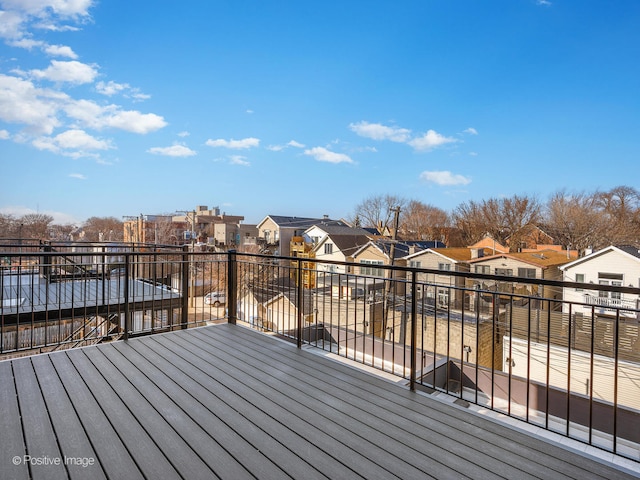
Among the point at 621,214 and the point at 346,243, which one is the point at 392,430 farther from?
the point at 621,214

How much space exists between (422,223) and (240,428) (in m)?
33.5

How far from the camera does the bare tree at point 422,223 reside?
3344 cm

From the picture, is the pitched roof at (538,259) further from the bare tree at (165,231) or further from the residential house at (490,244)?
the bare tree at (165,231)

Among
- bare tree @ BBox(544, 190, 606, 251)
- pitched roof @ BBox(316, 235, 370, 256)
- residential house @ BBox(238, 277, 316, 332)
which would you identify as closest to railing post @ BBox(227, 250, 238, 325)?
residential house @ BBox(238, 277, 316, 332)

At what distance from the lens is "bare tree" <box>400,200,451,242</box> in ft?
110

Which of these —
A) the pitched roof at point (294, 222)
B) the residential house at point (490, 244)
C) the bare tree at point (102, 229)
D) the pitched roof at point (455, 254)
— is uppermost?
the pitched roof at point (294, 222)

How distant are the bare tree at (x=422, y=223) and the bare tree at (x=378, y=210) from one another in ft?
9.92

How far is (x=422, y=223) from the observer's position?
33.6 meters

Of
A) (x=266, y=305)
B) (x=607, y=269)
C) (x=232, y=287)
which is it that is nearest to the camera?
(x=232, y=287)

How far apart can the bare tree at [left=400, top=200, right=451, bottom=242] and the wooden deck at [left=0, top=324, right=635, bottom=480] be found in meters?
31.8

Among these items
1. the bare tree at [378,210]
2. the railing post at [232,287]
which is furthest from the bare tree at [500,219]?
the railing post at [232,287]

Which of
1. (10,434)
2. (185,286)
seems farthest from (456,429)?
(185,286)

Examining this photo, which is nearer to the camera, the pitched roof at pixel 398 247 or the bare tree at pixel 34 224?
the bare tree at pixel 34 224

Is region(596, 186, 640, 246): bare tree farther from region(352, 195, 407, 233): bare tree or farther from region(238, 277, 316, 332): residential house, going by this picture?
region(238, 277, 316, 332): residential house
